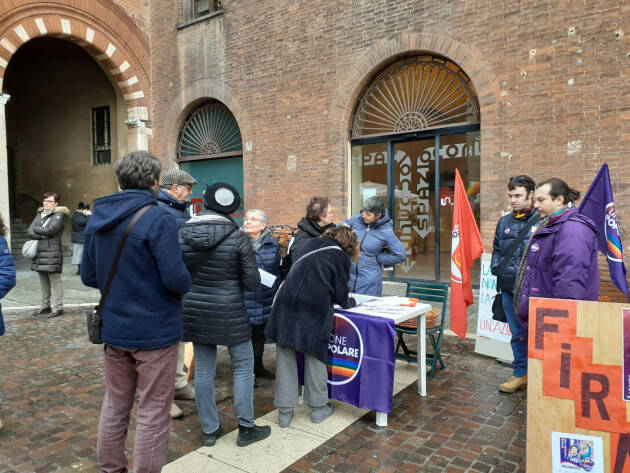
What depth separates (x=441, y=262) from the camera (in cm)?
886

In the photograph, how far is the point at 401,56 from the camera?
8.73m

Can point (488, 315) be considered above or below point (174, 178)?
below

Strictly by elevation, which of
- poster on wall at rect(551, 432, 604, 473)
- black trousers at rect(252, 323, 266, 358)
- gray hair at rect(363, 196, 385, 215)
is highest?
gray hair at rect(363, 196, 385, 215)

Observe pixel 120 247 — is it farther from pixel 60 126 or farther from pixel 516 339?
pixel 60 126

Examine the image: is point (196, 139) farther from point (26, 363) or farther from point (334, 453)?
point (334, 453)

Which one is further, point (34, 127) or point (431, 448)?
point (34, 127)

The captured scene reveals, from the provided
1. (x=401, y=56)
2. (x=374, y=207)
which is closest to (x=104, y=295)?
(x=374, y=207)

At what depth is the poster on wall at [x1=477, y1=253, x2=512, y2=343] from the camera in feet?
16.7

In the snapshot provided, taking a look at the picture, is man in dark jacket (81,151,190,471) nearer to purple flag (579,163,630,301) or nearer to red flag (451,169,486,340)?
purple flag (579,163,630,301)

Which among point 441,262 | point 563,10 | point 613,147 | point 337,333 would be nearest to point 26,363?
point 337,333

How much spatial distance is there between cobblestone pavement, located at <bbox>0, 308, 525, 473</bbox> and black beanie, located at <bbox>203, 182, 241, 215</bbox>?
65.6 inches

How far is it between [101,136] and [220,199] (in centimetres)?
1330

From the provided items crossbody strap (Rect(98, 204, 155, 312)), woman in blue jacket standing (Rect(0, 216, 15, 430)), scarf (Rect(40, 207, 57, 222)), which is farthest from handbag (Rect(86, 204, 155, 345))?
scarf (Rect(40, 207, 57, 222))

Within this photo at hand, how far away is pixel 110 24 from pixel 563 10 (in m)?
10.3
